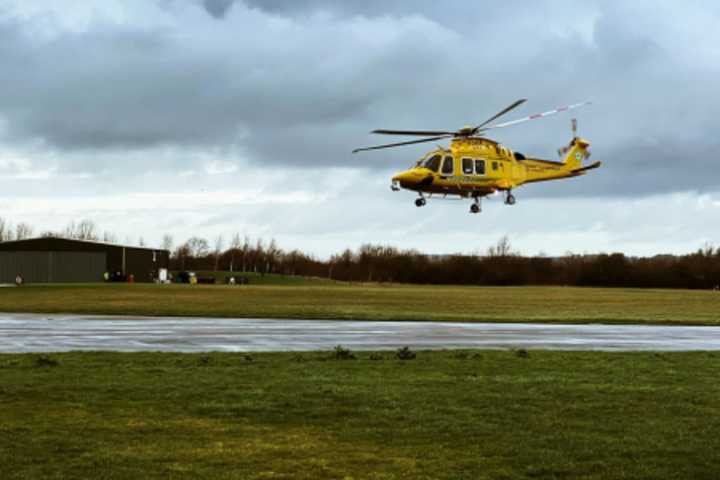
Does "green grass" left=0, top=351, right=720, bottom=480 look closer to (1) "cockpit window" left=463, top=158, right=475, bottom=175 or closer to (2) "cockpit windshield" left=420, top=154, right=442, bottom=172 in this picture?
(2) "cockpit windshield" left=420, top=154, right=442, bottom=172

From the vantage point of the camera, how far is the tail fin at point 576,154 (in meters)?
43.8

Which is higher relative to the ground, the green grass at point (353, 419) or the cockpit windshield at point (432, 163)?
the cockpit windshield at point (432, 163)

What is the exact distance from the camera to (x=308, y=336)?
2864 cm

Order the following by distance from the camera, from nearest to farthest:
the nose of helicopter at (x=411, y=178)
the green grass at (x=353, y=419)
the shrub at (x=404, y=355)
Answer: the green grass at (x=353, y=419)
the shrub at (x=404, y=355)
the nose of helicopter at (x=411, y=178)

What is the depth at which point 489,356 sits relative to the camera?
859 inches

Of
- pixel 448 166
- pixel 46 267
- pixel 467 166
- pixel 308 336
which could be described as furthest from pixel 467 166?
pixel 46 267

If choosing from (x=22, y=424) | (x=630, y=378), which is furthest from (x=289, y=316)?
(x=22, y=424)

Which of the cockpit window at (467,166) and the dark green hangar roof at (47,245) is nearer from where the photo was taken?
the cockpit window at (467,166)

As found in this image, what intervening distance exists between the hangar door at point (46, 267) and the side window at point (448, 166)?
75093 millimetres

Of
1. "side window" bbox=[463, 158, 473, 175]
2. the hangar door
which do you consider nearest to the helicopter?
"side window" bbox=[463, 158, 473, 175]

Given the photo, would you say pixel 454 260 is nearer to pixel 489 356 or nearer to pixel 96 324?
pixel 96 324

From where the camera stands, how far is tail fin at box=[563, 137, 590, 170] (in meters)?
43.8

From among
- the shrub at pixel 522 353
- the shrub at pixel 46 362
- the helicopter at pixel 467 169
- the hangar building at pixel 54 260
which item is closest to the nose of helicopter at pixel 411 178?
the helicopter at pixel 467 169

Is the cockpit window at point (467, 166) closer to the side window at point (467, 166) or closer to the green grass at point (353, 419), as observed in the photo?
the side window at point (467, 166)
